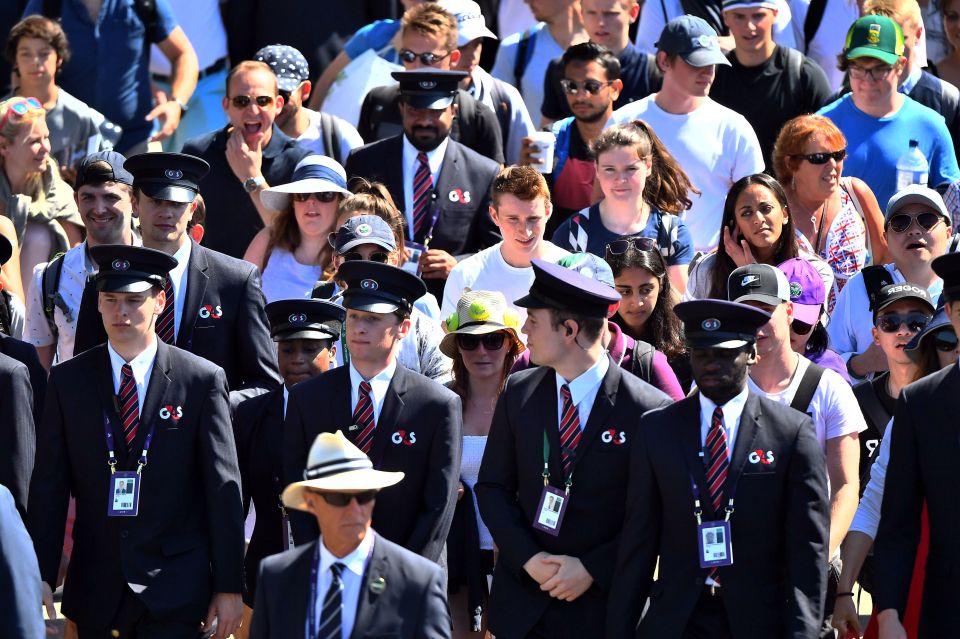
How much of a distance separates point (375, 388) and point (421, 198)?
258 centimetres

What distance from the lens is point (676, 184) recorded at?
889 centimetres

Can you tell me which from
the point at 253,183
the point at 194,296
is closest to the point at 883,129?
the point at 253,183

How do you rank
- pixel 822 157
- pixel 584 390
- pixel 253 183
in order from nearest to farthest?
pixel 584 390
pixel 822 157
pixel 253 183

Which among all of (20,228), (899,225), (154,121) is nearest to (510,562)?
(899,225)

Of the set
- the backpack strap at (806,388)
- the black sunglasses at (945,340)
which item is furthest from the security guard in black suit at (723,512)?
the black sunglasses at (945,340)

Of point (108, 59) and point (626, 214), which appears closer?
point (626, 214)

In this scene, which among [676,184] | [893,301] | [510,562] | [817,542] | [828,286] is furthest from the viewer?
[676,184]

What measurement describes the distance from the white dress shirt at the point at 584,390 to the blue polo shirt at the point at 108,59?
5.20m

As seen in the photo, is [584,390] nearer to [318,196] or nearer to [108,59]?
[318,196]

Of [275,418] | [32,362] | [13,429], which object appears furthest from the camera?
[32,362]

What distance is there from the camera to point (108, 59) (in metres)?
10.7

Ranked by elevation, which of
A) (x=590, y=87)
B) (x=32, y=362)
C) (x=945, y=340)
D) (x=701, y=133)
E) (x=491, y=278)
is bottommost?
(x=32, y=362)

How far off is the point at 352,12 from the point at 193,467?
551cm

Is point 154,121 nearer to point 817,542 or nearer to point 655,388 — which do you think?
point 655,388
